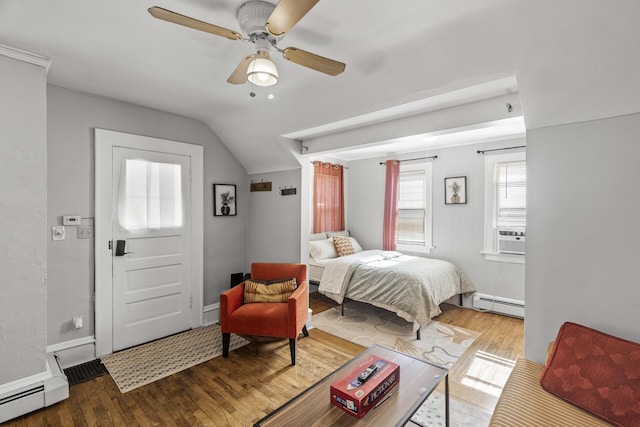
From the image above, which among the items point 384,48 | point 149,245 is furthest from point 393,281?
point 149,245

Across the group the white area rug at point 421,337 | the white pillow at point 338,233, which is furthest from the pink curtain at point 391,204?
the white area rug at point 421,337

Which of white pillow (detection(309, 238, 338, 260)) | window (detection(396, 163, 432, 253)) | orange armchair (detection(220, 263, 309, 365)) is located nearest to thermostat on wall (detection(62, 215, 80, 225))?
orange armchair (detection(220, 263, 309, 365))

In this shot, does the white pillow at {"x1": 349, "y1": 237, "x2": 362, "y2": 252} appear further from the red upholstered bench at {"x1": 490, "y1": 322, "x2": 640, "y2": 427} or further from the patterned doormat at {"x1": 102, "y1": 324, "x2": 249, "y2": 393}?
the red upholstered bench at {"x1": 490, "y1": 322, "x2": 640, "y2": 427}

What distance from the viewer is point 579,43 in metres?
1.46

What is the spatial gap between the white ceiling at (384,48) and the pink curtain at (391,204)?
8.57 feet

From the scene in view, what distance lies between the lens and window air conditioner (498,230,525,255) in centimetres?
390

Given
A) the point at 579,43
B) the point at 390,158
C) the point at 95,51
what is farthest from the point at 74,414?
the point at 390,158

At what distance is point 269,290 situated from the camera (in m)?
3.02

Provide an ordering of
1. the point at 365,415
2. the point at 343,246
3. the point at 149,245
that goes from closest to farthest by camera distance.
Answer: the point at 365,415, the point at 149,245, the point at 343,246

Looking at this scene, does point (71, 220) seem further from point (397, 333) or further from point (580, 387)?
point (580, 387)

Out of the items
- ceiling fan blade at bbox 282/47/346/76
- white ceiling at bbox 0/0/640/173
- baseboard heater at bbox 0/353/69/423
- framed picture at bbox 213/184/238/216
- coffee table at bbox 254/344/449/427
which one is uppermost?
white ceiling at bbox 0/0/640/173

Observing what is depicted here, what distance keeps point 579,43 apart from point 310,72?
157cm

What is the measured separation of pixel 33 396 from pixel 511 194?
17.2 feet

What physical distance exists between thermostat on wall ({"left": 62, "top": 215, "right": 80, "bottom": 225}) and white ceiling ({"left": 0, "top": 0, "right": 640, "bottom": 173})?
1.17m
